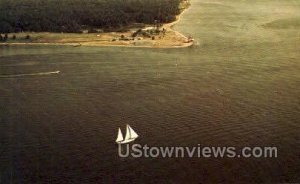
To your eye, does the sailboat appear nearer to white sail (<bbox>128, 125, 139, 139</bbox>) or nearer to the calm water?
white sail (<bbox>128, 125, 139, 139</bbox>)

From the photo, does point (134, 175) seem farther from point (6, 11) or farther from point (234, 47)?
point (6, 11)

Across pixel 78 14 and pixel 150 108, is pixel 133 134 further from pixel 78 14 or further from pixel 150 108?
pixel 78 14

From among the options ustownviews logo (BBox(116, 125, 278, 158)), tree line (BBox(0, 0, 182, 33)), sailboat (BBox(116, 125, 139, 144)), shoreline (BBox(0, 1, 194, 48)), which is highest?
tree line (BBox(0, 0, 182, 33))

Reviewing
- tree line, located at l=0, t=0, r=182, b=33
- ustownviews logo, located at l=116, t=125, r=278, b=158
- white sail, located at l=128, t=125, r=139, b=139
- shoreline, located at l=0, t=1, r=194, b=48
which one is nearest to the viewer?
ustownviews logo, located at l=116, t=125, r=278, b=158

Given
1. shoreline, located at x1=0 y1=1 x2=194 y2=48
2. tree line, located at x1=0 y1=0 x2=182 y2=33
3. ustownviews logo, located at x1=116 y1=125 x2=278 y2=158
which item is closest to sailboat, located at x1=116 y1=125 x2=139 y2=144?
ustownviews logo, located at x1=116 y1=125 x2=278 y2=158

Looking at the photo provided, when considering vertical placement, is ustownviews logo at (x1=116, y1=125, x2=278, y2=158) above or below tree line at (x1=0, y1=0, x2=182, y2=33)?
below

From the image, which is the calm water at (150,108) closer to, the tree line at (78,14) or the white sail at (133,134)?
the white sail at (133,134)

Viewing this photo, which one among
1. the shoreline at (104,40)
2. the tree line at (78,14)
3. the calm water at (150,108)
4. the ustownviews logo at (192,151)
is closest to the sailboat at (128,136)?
the ustownviews logo at (192,151)
